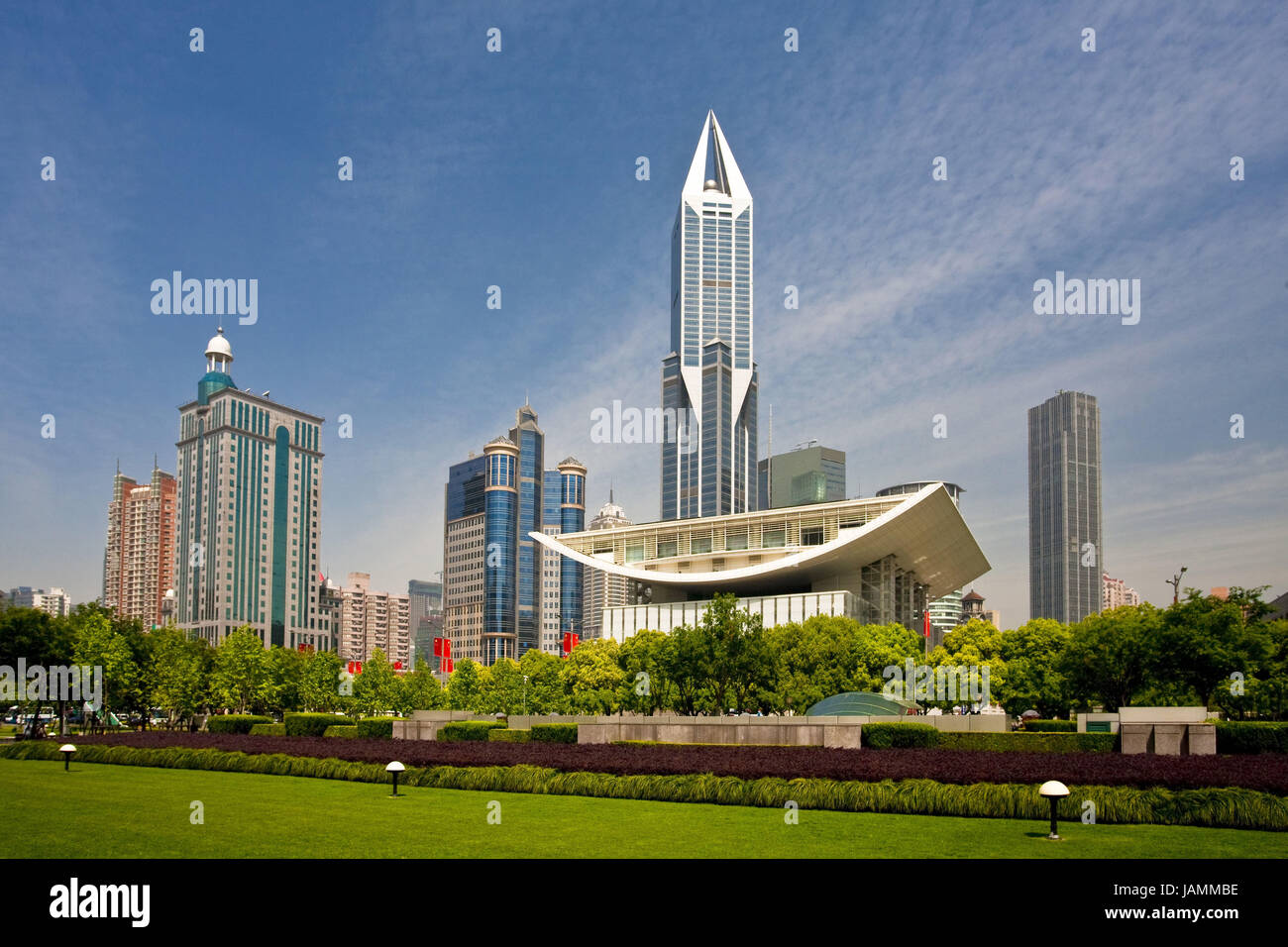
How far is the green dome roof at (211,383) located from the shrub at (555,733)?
11987cm

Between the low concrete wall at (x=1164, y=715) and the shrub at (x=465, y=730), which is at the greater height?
the low concrete wall at (x=1164, y=715)

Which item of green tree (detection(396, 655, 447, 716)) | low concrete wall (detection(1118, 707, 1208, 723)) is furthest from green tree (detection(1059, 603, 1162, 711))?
green tree (detection(396, 655, 447, 716))

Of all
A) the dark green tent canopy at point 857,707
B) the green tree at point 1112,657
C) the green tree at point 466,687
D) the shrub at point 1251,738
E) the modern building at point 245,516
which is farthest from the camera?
the modern building at point 245,516

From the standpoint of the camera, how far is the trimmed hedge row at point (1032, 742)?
2325 centimetres

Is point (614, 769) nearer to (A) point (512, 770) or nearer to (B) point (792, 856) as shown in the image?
(A) point (512, 770)

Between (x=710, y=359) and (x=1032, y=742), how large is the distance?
168 m

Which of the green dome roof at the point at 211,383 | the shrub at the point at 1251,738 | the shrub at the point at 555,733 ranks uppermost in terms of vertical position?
the green dome roof at the point at 211,383

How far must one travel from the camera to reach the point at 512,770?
2031 centimetres

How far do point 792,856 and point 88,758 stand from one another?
24945 millimetres

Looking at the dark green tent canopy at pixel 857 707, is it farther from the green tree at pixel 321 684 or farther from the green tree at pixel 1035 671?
the green tree at pixel 321 684

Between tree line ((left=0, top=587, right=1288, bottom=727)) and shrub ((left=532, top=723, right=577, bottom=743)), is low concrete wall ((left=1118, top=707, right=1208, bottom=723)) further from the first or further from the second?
shrub ((left=532, top=723, right=577, bottom=743))

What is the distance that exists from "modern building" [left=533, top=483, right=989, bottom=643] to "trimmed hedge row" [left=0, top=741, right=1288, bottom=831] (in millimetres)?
44917

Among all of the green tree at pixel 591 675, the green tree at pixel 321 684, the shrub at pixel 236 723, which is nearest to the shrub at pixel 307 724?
the shrub at pixel 236 723
